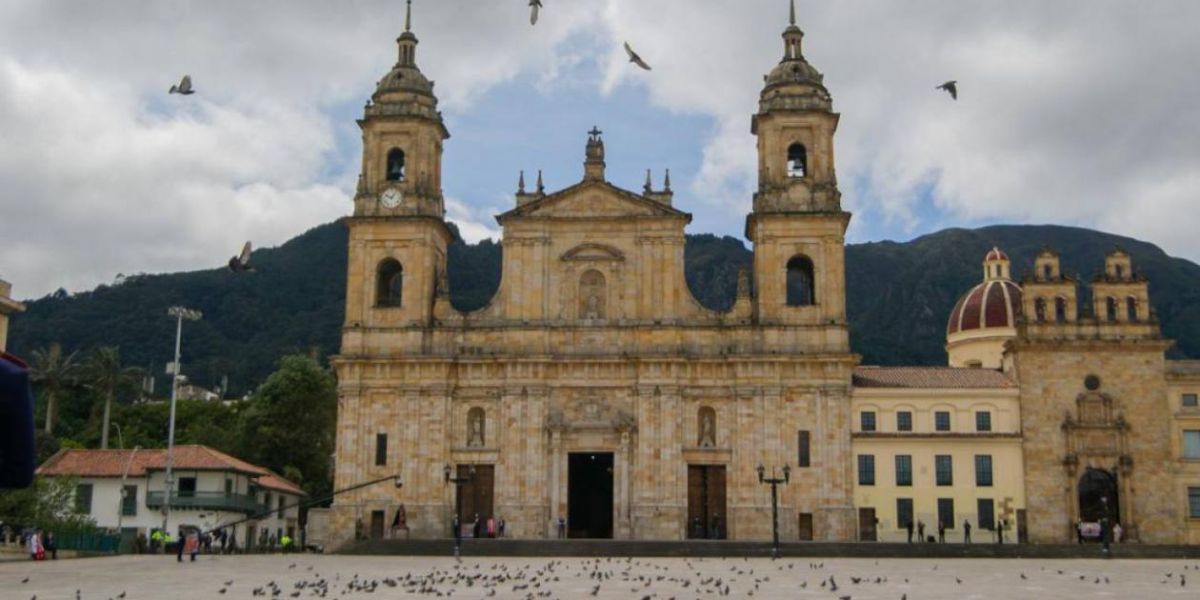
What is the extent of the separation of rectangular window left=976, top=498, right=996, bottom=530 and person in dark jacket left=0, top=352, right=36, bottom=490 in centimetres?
4819

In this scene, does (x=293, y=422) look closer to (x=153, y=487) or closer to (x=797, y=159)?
(x=153, y=487)

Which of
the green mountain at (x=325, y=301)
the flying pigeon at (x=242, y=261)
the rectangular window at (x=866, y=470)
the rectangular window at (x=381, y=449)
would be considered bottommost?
the rectangular window at (x=866, y=470)

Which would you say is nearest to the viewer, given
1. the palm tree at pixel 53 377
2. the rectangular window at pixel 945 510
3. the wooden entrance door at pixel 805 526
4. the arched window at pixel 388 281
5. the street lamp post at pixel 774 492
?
the street lamp post at pixel 774 492

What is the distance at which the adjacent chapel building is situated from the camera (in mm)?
49375

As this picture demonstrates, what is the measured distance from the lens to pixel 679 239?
51656 millimetres

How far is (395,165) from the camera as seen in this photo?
54500 millimetres

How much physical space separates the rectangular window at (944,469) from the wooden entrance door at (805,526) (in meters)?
5.79

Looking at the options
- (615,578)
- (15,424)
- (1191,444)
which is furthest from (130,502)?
(15,424)

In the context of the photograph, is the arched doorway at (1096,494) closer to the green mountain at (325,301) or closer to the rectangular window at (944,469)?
the rectangular window at (944,469)

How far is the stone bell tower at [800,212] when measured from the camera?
5075 centimetres

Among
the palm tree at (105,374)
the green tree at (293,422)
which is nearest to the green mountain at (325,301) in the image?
the palm tree at (105,374)

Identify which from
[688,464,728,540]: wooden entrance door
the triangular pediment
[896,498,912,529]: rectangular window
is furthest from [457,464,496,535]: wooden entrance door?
[896,498,912,529]: rectangular window

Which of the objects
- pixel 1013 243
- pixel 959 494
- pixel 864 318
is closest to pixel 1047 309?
pixel 959 494

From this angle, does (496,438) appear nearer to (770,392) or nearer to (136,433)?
(770,392)
